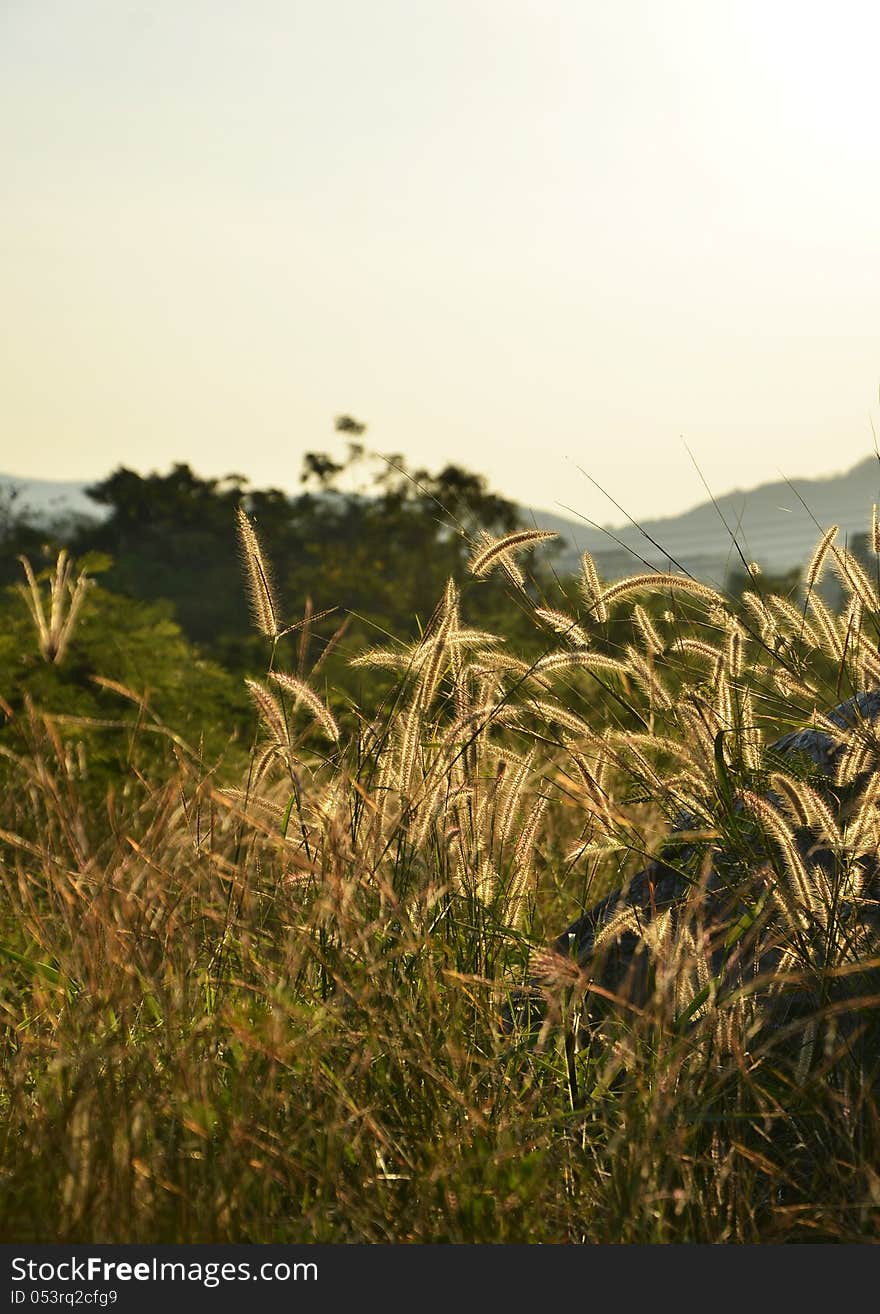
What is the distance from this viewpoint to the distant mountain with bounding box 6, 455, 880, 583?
3.23 meters

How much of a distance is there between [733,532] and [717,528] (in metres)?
2.39

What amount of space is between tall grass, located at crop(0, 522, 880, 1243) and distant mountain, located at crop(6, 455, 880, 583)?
183mm

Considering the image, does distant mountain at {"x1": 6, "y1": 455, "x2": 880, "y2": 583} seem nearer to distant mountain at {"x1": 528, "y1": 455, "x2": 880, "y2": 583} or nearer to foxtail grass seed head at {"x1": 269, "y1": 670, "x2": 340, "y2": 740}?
distant mountain at {"x1": 528, "y1": 455, "x2": 880, "y2": 583}

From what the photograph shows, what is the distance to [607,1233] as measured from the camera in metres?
2.12

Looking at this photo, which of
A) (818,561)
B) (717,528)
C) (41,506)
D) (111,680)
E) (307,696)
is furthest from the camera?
(41,506)

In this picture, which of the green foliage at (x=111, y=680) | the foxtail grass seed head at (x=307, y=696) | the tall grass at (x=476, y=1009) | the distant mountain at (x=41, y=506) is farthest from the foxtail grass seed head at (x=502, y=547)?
the distant mountain at (x=41, y=506)

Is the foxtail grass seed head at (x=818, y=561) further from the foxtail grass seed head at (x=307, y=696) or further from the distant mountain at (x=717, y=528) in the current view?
the foxtail grass seed head at (x=307, y=696)

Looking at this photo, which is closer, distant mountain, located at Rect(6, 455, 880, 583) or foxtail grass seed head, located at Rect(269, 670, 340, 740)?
foxtail grass seed head, located at Rect(269, 670, 340, 740)

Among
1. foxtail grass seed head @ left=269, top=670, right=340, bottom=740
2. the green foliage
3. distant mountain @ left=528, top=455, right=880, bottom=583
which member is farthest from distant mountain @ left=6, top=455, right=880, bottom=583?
the green foliage

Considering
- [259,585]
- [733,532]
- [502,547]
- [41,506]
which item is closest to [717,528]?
[733,532]

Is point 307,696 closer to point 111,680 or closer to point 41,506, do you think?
point 111,680

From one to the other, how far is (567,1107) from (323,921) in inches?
24.5

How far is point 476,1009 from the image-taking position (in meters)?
2.62

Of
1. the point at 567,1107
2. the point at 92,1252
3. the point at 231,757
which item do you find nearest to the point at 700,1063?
the point at 567,1107
